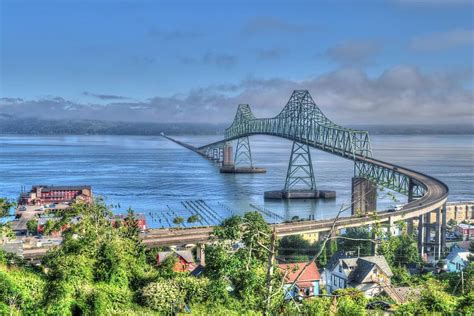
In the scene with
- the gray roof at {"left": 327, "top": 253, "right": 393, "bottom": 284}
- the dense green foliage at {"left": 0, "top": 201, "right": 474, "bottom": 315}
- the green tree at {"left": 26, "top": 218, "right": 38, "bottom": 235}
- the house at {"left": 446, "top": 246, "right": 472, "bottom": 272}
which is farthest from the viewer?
the green tree at {"left": 26, "top": 218, "right": 38, "bottom": 235}

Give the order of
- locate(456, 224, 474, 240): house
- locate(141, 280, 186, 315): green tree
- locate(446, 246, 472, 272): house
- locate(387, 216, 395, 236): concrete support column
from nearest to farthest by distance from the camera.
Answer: locate(387, 216, 395, 236): concrete support column < locate(141, 280, 186, 315): green tree < locate(446, 246, 472, 272): house < locate(456, 224, 474, 240): house

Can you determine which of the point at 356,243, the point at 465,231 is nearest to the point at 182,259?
the point at 356,243

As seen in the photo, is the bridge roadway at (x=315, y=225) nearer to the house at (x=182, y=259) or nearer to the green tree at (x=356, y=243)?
the green tree at (x=356, y=243)

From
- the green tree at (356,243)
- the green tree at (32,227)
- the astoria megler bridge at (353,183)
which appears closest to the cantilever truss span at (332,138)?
the astoria megler bridge at (353,183)

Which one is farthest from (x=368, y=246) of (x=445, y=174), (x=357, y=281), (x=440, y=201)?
(x=445, y=174)

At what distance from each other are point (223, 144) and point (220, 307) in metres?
62.2

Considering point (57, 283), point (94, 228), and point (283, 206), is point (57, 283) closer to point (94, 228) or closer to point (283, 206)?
point (94, 228)

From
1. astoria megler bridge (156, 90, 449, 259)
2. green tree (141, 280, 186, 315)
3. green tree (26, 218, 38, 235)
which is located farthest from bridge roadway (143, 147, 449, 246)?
green tree (141, 280, 186, 315)

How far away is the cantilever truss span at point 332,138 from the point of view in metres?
28.3

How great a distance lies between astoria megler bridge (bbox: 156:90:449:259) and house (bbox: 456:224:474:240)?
1209 mm

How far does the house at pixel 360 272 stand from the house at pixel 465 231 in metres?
13.3

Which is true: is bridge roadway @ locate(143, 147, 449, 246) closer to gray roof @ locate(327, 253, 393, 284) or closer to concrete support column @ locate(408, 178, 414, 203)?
gray roof @ locate(327, 253, 393, 284)

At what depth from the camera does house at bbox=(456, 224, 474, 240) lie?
Result: 23.2 m

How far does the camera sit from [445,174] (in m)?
48.5
